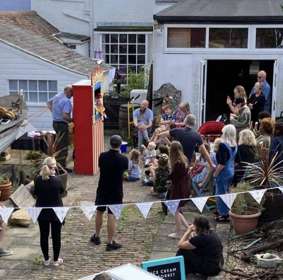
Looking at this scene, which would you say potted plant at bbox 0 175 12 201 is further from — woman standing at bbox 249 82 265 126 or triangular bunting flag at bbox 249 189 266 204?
woman standing at bbox 249 82 265 126

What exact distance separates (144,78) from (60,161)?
29.8ft

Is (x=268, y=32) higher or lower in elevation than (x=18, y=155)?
higher

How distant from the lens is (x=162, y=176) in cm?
1245

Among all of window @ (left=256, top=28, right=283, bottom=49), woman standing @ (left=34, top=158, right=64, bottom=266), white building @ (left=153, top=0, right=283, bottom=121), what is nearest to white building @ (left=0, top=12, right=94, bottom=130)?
white building @ (left=153, top=0, right=283, bottom=121)

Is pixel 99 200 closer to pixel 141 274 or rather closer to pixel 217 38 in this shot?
pixel 141 274

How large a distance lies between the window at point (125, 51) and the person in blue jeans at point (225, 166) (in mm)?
16761

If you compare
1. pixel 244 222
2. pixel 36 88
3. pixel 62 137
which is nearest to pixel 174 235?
pixel 244 222

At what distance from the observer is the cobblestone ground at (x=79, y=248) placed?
9.40 meters

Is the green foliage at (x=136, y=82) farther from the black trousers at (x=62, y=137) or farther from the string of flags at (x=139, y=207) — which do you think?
the string of flags at (x=139, y=207)

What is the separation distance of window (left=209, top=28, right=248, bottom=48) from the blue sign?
10.4 m

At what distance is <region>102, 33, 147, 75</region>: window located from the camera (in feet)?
90.3

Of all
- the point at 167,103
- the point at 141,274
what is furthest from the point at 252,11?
the point at 141,274

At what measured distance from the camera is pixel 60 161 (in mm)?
14531

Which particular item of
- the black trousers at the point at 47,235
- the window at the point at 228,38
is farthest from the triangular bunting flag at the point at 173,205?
the window at the point at 228,38
